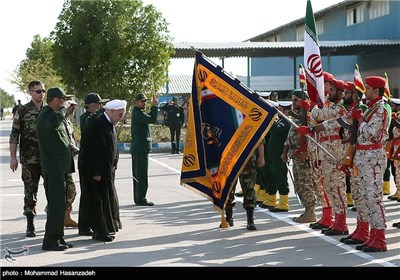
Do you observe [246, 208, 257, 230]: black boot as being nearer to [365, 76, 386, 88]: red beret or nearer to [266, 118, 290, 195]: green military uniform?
[266, 118, 290, 195]: green military uniform

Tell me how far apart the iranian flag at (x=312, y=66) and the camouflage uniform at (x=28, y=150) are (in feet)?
12.4

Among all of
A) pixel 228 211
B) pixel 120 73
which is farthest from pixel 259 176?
pixel 120 73

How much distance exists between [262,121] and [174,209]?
11.5ft

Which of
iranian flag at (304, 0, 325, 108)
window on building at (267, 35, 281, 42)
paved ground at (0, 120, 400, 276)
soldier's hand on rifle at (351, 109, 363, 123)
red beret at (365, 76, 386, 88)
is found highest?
window on building at (267, 35, 281, 42)

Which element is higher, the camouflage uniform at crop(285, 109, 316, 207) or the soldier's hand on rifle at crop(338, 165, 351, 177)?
the soldier's hand on rifle at crop(338, 165, 351, 177)

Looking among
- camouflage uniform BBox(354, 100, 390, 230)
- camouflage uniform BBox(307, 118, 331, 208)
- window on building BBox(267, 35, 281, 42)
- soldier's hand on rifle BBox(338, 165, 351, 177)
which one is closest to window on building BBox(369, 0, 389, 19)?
window on building BBox(267, 35, 281, 42)

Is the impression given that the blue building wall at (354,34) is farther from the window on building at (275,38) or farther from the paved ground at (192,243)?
the paved ground at (192,243)

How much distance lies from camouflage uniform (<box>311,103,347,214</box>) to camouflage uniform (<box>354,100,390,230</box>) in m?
0.89

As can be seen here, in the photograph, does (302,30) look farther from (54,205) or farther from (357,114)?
(54,205)

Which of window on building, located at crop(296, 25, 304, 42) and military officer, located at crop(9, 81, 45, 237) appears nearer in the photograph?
military officer, located at crop(9, 81, 45, 237)

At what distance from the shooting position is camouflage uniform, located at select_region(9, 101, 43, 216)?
9.37 metres

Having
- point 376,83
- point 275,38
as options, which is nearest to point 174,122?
point 376,83

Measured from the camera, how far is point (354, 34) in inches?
1654

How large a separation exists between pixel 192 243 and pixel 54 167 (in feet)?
6.60
